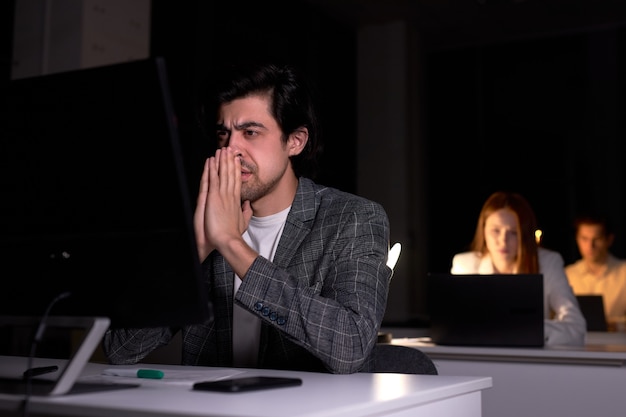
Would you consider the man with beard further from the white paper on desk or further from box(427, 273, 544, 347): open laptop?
box(427, 273, 544, 347): open laptop

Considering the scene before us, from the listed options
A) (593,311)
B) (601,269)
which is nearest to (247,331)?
(593,311)

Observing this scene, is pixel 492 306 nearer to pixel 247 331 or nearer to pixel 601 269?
pixel 247 331

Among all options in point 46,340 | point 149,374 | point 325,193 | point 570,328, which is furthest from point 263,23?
point 149,374

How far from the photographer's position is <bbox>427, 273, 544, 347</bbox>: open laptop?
8.66 ft

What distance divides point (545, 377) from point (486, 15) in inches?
194

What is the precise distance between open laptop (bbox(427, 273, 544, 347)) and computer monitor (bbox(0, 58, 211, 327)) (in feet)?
5.64

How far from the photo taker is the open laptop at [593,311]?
389 centimetres

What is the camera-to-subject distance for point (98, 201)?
1.10 m

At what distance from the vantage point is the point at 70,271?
3.71 feet

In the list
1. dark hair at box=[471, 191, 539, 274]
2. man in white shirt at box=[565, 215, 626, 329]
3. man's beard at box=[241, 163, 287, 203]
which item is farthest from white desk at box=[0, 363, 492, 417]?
man in white shirt at box=[565, 215, 626, 329]

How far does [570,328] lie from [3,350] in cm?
290

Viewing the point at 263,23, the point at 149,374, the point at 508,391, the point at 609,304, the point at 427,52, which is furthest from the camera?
the point at 427,52

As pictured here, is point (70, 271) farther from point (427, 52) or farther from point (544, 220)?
point (427, 52)

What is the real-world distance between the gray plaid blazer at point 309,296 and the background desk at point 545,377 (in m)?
1.00
